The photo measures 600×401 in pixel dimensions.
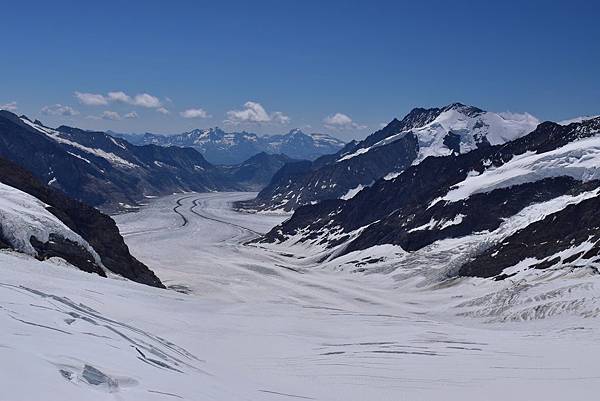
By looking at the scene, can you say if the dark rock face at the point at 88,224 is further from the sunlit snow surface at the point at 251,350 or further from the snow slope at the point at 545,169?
the snow slope at the point at 545,169

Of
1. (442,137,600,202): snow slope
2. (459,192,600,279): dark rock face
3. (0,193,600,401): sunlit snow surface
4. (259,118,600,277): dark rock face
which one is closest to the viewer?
(0,193,600,401): sunlit snow surface

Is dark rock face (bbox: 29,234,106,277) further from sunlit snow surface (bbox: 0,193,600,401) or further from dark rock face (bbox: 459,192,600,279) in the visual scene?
dark rock face (bbox: 459,192,600,279)

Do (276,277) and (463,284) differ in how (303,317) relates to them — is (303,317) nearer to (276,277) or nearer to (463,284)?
(463,284)

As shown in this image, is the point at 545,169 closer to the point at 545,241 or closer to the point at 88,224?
the point at 545,241

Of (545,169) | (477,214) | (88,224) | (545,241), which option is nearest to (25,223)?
(88,224)

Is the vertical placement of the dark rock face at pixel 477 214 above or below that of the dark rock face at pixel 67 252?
above

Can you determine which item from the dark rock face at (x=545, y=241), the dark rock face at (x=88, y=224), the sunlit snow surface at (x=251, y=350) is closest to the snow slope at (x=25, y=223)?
the dark rock face at (x=88, y=224)

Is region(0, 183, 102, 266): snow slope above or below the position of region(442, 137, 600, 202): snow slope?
below

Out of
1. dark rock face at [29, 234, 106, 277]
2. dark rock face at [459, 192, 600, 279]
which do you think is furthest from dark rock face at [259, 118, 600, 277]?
dark rock face at [29, 234, 106, 277]
